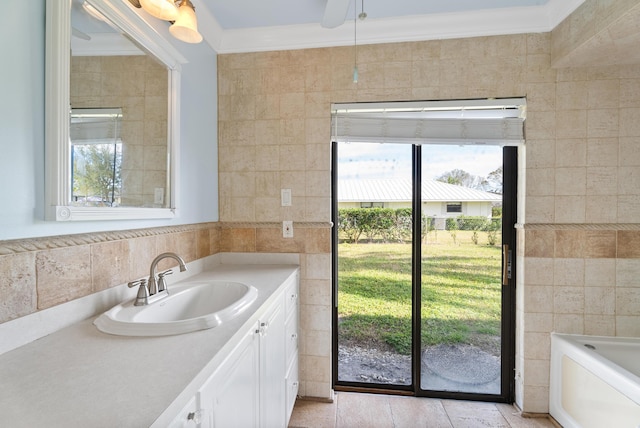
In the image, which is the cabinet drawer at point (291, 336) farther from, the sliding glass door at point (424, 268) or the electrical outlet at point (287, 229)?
the electrical outlet at point (287, 229)

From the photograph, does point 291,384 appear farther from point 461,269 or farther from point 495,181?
point 495,181

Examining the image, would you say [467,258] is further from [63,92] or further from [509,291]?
[63,92]

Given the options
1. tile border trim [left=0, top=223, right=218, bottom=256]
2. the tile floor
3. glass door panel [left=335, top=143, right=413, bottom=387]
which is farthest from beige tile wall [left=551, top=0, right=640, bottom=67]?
tile border trim [left=0, top=223, right=218, bottom=256]

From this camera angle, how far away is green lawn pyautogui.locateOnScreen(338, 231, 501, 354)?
6.28ft

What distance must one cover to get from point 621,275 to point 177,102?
2.77m

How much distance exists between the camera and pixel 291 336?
167cm

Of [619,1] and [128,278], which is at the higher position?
[619,1]

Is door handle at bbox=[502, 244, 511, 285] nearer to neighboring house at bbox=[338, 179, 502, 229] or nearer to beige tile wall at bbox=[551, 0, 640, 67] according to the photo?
neighboring house at bbox=[338, 179, 502, 229]

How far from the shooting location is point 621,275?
1681mm

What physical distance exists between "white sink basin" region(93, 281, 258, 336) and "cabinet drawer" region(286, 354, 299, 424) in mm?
630

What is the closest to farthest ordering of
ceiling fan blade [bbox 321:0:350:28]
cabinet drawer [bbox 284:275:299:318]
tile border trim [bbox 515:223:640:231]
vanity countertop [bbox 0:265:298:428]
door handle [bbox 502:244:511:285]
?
1. vanity countertop [bbox 0:265:298:428]
2. ceiling fan blade [bbox 321:0:350:28]
3. cabinet drawer [bbox 284:275:299:318]
4. tile border trim [bbox 515:223:640:231]
5. door handle [bbox 502:244:511:285]

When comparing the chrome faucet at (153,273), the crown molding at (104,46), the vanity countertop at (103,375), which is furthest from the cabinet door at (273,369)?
the crown molding at (104,46)

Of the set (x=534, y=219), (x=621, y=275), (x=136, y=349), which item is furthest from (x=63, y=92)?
(x=621, y=275)

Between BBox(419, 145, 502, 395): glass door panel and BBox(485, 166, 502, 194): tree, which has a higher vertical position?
BBox(485, 166, 502, 194): tree
